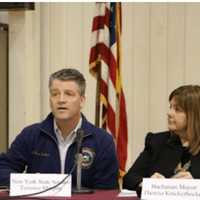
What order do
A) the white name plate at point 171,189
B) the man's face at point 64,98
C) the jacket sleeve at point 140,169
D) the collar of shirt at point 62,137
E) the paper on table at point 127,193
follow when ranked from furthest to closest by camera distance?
1. the collar of shirt at point 62,137
2. the man's face at point 64,98
3. the jacket sleeve at point 140,169
4. the paper on table at point 127,193
5. the white name plate at point 171,189

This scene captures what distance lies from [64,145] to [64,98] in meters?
0.30

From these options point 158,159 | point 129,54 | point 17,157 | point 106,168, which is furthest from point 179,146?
point 129,54

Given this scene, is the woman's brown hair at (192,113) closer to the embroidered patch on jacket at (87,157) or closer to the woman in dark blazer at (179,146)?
the woman in dark blazer at (179,146)

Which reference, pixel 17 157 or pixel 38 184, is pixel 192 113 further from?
pixel 17 157

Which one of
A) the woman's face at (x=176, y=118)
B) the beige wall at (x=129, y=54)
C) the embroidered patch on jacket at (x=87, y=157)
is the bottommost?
the embroidered patch on jacket at (x=87, y=157)

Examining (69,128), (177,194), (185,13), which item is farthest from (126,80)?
(177,194)

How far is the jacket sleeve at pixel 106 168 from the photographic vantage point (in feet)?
9.17

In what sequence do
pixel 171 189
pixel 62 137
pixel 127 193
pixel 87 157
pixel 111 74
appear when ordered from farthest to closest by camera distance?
pixel 111 74, pixel 62 137, pixel 87 157, pixel 127 193, pixel 171 189

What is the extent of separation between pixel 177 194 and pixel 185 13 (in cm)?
256

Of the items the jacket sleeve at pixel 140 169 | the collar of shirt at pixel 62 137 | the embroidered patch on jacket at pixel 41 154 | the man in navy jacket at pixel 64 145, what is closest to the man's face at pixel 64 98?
the man in navy jacket at pixel 64 145

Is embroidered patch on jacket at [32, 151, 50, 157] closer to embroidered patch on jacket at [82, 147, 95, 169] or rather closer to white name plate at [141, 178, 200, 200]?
embroidered patch on jacket at [82, 147, 95, 169]

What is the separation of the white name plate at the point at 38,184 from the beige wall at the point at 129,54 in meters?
2.17

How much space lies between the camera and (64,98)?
2.76m

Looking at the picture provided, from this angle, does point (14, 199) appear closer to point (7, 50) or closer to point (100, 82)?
point (100, 82)
